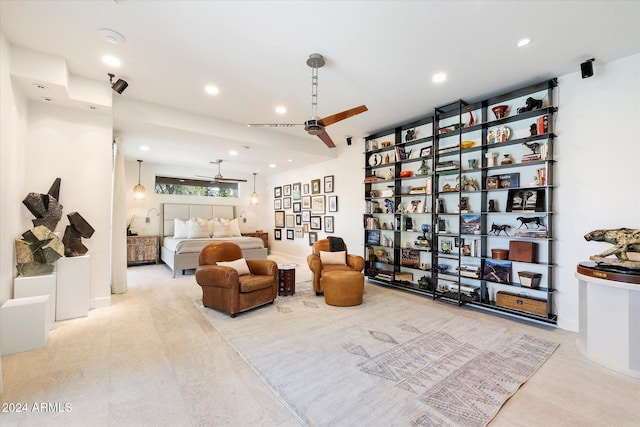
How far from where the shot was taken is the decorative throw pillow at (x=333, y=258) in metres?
4.78

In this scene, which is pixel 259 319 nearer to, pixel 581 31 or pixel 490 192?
pixel 490 192

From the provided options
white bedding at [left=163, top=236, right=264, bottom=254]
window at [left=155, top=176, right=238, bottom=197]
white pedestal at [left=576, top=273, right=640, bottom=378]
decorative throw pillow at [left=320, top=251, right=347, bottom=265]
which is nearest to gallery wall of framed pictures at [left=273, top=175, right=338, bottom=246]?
window at [left=155, top=176, right=238, bottom=197]

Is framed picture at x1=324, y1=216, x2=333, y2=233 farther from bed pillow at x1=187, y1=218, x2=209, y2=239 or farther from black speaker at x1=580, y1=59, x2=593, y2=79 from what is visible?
black speaker at x1=580, y1=59, x2=593, y2=79

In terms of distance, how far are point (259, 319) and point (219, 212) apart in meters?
5.94

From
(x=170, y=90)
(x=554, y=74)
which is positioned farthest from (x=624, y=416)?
(x=170, y=90)

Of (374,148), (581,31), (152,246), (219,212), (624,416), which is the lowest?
(624,416)

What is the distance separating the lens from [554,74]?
10.8 ft

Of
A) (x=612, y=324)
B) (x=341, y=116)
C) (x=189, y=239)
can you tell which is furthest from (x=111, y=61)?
(x=612, y=324)

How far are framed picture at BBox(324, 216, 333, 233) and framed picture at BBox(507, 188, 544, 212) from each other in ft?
12.7

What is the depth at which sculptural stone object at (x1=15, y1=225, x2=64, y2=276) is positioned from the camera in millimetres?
3029

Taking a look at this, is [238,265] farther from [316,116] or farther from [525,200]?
[525,200]

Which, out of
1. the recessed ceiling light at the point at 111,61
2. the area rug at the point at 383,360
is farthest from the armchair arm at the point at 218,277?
the recessed ceiling light at the point at 111,61

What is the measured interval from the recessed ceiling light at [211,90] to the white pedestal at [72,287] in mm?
2712

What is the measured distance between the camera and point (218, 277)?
3.58m
